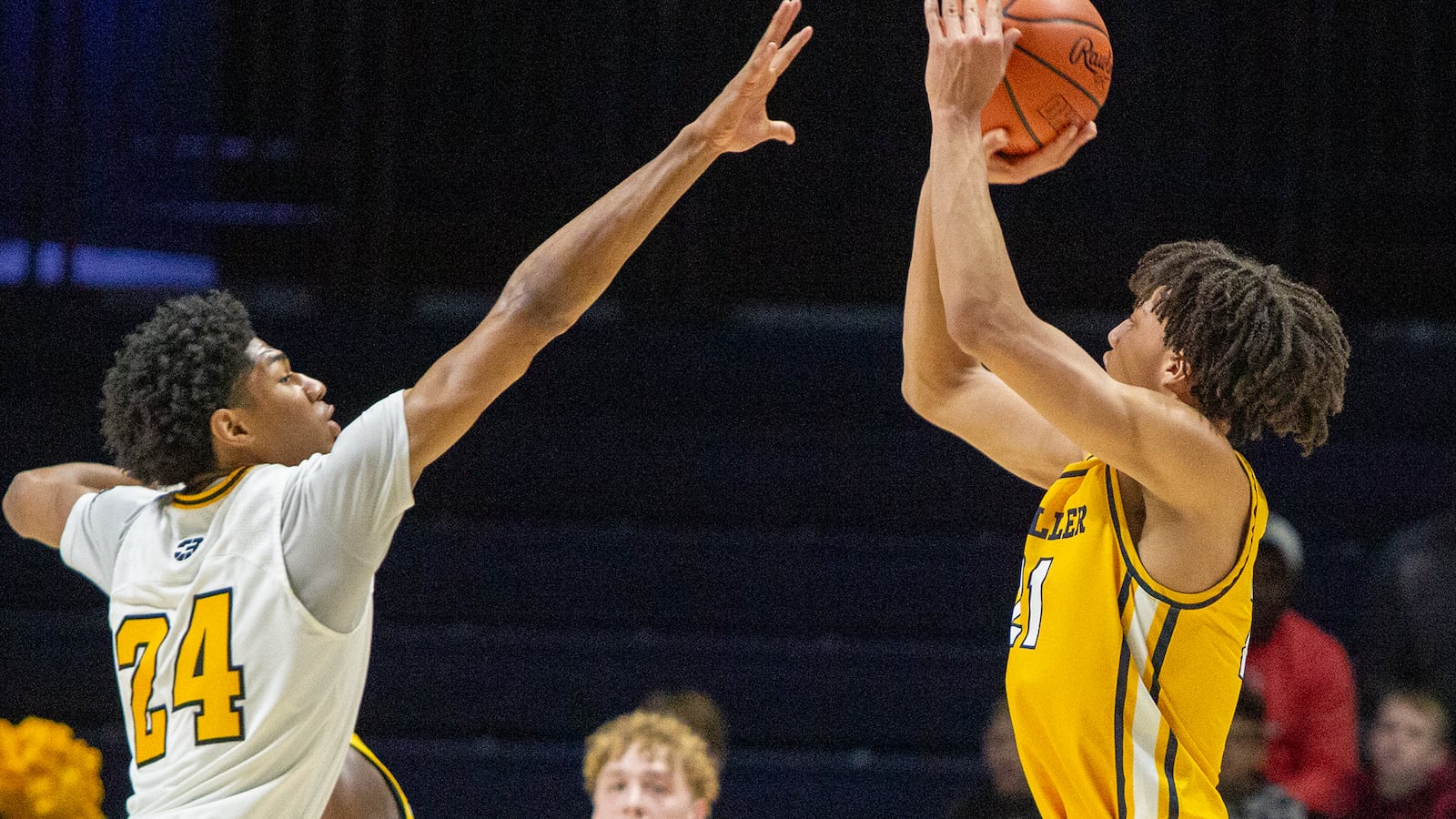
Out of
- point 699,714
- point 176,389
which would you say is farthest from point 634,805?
point 176,389

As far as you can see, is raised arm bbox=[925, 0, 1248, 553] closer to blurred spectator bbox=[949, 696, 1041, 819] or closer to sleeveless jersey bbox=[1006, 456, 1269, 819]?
sleeveless jersey bbox=[1006, 456, 1269, 819]

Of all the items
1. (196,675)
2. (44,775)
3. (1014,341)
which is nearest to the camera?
(1014,341)

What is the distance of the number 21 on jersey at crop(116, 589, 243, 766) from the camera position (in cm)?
261

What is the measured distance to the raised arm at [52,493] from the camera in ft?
10.5

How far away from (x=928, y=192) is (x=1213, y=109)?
4583 mm

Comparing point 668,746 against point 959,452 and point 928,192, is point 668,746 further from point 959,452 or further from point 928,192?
point 959,452

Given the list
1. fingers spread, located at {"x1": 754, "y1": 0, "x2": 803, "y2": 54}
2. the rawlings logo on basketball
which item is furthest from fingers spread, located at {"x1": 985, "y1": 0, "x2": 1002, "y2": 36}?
fingers spread, located at {"x1": 754, "y1": 0, "x2": 803, "y2": 54}

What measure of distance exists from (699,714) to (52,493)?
2.07 meters

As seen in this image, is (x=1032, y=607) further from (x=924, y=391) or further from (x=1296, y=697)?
(x=1296, y=697)

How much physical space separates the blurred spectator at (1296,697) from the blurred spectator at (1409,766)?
0.23 ft

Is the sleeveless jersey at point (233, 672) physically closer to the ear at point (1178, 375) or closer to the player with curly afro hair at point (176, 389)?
the player with curly afro hair at point (176, 389)

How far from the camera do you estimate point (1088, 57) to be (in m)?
2.87

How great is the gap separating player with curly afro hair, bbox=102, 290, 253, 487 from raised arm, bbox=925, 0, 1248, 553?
1.31m

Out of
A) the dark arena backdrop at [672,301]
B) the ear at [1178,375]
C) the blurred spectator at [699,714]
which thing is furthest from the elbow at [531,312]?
the dark arena backdrop at [672,301]
